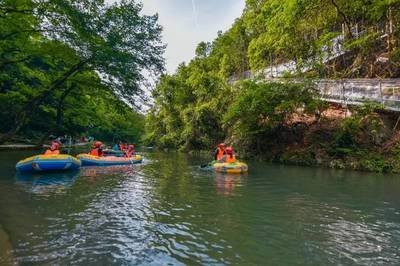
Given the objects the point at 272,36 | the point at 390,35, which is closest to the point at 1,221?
the point at 390,35

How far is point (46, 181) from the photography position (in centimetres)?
1476

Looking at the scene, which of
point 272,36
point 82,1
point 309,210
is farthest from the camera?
point 272,36

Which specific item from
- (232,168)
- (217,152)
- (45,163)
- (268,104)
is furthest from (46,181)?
(268,104)

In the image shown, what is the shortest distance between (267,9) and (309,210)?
91.9ft

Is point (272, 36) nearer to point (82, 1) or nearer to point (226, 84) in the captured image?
point (226, 84)

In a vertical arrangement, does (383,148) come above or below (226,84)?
below

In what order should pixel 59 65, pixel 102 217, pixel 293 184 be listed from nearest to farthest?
pixel 102 217 → pixel 293 184 → pixel 59 65

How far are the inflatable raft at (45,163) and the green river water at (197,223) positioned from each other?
6.74 feet

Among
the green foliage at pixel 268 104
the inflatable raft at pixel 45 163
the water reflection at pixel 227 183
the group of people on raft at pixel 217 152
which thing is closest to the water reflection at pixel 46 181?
the inflatable raft at pixel 45 163

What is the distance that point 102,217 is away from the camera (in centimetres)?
870

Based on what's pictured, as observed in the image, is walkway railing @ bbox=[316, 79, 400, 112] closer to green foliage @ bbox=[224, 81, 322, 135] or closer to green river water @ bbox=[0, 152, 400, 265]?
green foliage @ bbox=[224, 81, 322, 135]

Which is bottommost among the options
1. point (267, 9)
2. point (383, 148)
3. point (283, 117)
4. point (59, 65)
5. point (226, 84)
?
point (383, 148)

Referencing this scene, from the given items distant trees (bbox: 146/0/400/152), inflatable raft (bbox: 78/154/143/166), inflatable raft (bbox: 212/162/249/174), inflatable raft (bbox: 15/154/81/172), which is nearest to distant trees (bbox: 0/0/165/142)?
inflatable raft (bbox: 15/154/81/172)

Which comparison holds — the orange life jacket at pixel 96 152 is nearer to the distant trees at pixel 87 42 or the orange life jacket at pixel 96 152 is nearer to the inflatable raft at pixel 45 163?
the inflatable raft at pixel 45 163
